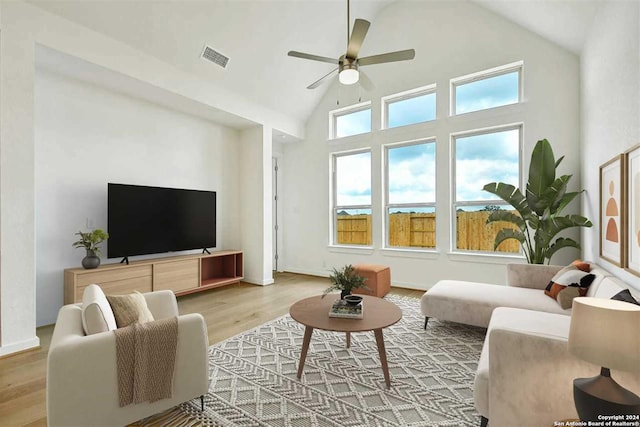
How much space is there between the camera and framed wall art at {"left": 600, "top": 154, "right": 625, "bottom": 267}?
2.34 m

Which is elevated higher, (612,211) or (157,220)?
(612,211)

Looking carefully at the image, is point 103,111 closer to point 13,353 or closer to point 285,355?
point 13,353

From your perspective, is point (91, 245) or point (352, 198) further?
point (352, 198)

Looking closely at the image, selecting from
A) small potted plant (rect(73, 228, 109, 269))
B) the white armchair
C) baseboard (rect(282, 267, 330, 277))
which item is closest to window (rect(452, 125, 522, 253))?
baseboard (rect(282, 267, 330, 277))

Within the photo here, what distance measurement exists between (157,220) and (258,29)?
305cm

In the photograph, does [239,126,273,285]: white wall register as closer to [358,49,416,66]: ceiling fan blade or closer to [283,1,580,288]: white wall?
[283,1,580,288]: white wall

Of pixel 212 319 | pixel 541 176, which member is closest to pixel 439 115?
pixel 541 176

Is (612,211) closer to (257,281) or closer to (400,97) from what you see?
(400,97)

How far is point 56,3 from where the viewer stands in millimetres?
2949

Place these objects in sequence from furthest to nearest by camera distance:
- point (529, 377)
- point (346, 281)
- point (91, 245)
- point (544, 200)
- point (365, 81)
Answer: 1. point (91, 245)
2. point (544, 200)
3. point (365, 81)
4. point (346, 281)
5. point (529, 377)

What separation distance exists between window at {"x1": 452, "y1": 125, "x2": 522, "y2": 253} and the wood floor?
1.23 m

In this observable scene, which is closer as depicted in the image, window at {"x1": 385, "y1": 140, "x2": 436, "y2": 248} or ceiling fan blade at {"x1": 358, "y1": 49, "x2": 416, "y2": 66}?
ceiling fan blade at {"x1": 358, "y1": 49, "x2": 416, "y2": 66}

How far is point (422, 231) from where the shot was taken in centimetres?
511

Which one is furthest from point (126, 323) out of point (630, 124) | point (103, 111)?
point (630, 124)
